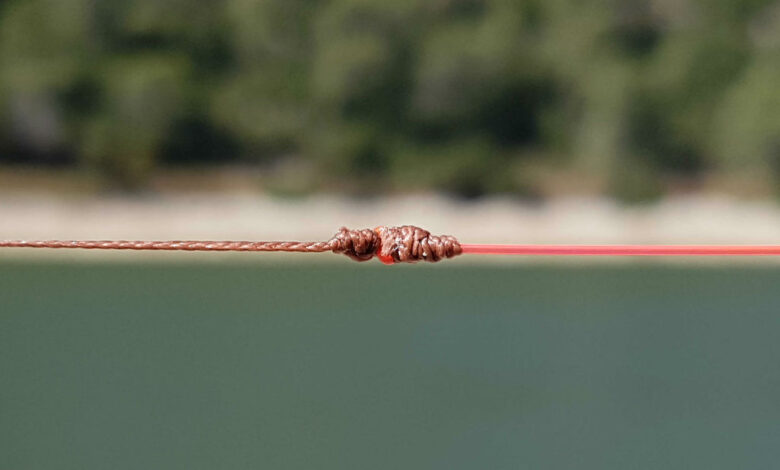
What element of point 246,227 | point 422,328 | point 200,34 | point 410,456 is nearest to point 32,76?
point 200,34

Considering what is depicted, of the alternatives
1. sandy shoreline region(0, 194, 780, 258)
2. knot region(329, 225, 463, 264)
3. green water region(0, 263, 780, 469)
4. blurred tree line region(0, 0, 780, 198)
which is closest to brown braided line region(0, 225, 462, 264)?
knot region(329, 225, 463, 264)

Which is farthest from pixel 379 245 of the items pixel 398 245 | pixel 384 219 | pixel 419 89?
pixel 419 89

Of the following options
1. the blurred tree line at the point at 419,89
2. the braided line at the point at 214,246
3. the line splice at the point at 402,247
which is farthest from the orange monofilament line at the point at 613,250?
the blurred tree line at the point at 419,89

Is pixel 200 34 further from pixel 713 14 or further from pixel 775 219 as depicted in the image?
pixel 775 219

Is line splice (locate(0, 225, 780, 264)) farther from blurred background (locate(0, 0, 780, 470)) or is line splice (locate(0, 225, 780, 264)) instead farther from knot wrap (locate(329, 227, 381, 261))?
blurred background (locate(0, 0, 780, 470))

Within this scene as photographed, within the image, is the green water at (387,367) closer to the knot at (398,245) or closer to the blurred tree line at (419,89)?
the blurred tree line at (419,89)

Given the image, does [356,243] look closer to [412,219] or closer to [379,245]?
[379,245]
